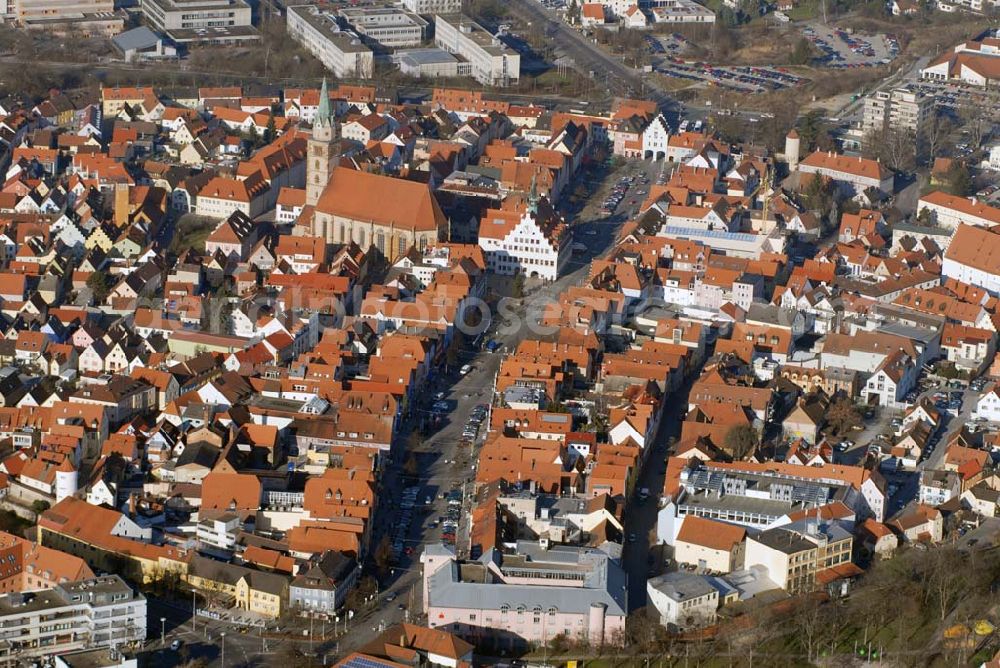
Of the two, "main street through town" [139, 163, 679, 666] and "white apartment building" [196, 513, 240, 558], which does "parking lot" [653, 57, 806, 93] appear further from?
"white apartment building" [196, 513, 240, 558]

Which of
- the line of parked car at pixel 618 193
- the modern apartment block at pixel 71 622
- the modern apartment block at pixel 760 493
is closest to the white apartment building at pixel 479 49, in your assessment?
the line of parked car at pixel 618 193

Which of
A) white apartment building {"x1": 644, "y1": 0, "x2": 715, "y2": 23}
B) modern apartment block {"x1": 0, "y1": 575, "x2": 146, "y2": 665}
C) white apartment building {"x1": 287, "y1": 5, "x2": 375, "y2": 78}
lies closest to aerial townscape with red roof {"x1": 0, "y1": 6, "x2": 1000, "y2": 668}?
modern apartment block {"x1": 0, "y1": 575, "x2": 146, "y2": 665}

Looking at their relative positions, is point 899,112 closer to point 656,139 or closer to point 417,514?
point 656,139

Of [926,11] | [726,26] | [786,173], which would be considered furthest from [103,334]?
[926,11]

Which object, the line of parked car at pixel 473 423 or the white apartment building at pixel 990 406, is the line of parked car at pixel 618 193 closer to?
the line of parked car at pixel 473 423

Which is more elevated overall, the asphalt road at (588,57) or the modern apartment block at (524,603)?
the modern apartment block at (524,603)

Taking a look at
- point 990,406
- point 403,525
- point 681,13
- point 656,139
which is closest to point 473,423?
point 403,525
